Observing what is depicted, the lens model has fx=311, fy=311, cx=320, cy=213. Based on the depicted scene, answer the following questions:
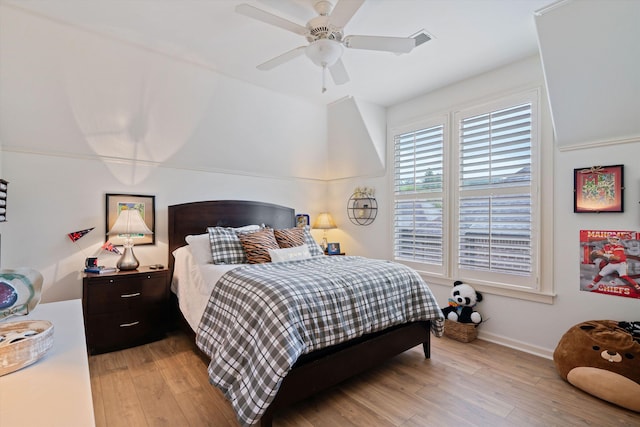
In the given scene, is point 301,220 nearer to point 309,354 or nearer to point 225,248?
point 225,248

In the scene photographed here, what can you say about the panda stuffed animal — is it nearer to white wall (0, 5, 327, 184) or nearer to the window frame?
the window frame

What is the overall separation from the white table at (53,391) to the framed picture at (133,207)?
7.08 ft

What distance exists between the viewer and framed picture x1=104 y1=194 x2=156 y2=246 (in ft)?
10.1

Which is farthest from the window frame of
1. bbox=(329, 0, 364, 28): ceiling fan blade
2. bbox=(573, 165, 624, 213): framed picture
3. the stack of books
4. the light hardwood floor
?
the stack of books

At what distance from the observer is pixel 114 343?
2811 mm

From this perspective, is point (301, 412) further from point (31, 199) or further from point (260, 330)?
point (31, 199)

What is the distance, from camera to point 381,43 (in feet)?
6.88

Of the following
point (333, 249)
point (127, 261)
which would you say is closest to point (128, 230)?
point (127, 261)

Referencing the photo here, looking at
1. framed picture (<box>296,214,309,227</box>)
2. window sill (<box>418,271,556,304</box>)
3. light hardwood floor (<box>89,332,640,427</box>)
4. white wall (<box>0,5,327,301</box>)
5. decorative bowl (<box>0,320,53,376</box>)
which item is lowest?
light hardwood floor (<box>89,332,640,427</box>)

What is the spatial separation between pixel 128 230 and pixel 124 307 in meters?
0.71

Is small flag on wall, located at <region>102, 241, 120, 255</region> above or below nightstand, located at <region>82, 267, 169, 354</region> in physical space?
above

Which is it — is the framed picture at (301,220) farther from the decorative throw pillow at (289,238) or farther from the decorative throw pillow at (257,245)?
the decorative throw pillow at (257,245)

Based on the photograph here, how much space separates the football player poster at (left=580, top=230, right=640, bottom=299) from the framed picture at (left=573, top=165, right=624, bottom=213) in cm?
20

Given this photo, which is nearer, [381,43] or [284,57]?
[381,43]
